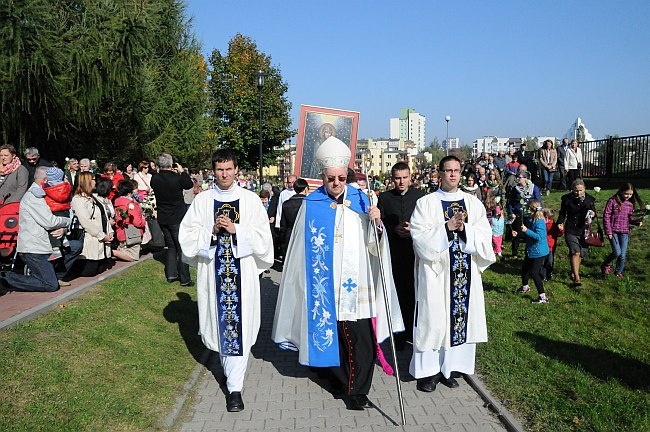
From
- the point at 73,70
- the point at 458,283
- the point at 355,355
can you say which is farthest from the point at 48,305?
the point at 73,70

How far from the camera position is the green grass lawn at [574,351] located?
4.80 m

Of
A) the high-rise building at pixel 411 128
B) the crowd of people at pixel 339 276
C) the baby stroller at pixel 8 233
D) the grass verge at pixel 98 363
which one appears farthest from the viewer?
the high-rise building at pixel 411 128

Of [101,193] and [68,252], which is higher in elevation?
[101,193]

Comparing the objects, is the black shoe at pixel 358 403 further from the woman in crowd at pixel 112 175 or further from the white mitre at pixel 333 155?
the woman in crowd at pixel 112 175

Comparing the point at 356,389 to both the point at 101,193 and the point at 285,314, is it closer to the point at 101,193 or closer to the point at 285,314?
the point at 285,314

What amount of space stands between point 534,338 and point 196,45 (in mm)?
32992

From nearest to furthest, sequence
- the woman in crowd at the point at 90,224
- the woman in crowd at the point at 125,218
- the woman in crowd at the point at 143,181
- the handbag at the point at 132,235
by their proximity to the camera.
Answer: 1. the woman in crowd at the point at 90,224
2. the woman in crowd at the point at 125,218
3. the handbag at the point at 132,235
4. the woman in crowd at the point at 143,181

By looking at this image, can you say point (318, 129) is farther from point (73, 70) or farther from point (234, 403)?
point (73, 70)

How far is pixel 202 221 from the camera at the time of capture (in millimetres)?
5336

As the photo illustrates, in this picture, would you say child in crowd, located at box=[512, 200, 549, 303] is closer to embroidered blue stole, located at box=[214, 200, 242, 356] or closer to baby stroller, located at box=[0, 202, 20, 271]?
embroidered blue stole, located at box=[214, 200, 242, 356]

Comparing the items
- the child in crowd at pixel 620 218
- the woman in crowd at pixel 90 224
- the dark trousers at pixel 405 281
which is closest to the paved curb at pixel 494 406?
the dark trousers at pixel 405 281

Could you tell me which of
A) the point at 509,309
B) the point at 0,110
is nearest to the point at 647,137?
the point at 509,309

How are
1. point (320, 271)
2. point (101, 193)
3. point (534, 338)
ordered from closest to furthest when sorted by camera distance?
point (320, 271) < point (534, 338) < point (101, 193)

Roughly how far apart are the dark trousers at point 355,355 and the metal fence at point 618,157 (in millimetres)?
15051
